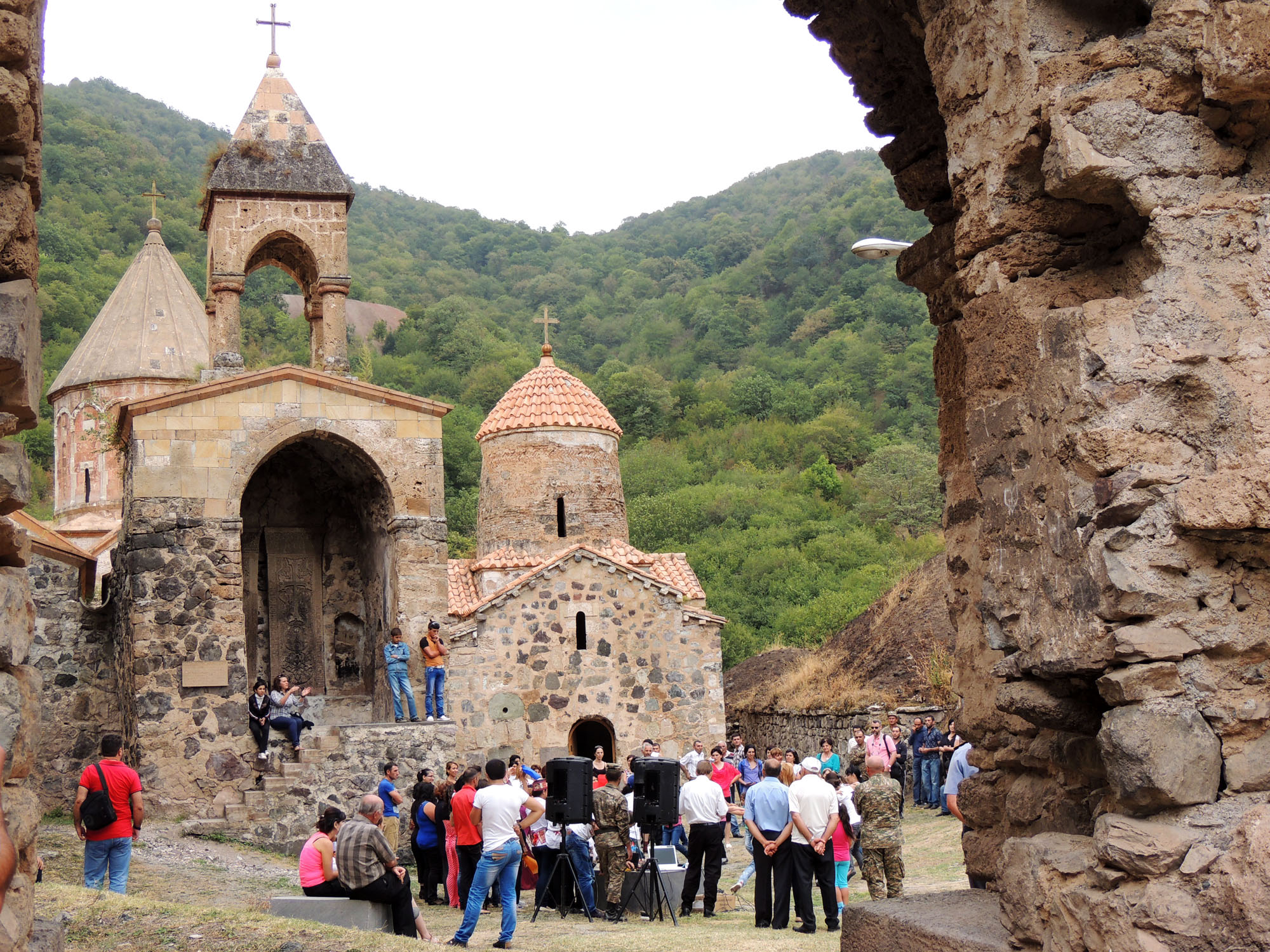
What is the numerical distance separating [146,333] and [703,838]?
22.7 m

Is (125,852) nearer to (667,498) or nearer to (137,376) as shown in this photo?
(137,376)

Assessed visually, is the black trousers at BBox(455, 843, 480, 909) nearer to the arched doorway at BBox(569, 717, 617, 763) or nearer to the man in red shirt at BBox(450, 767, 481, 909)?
the man in red shirt at BBox(450, 767, 481, 909)

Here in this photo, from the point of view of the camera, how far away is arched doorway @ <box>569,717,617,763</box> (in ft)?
63.4

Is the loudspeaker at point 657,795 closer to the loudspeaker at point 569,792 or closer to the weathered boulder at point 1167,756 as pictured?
the loudspeaker at point 569,792

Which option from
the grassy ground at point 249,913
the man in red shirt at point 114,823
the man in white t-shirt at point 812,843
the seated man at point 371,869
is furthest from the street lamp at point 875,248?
the man in red shirt at point 114,823

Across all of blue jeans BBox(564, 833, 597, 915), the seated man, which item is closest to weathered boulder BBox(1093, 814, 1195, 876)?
the seated man

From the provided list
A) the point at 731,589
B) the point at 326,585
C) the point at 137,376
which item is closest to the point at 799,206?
the point at 731,589

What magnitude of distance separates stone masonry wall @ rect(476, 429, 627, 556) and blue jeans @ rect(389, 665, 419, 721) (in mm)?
8670

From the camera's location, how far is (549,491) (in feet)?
74.5

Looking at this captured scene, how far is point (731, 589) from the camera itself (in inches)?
1687

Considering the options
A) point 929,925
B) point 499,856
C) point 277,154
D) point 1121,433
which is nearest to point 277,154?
point 277,154

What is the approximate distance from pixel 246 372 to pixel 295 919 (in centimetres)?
833

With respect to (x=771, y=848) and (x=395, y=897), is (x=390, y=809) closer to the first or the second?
(x=771, y=848)

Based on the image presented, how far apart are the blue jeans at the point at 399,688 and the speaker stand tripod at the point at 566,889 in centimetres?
392
